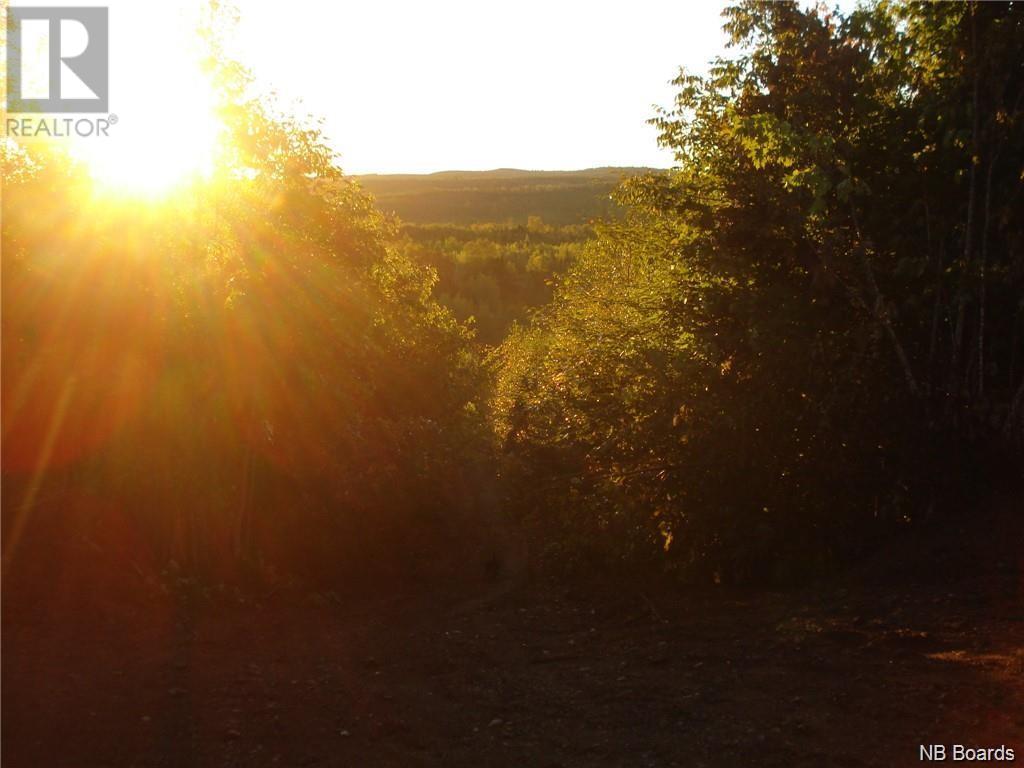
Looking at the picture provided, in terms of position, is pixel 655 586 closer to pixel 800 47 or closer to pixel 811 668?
pixel 811 668

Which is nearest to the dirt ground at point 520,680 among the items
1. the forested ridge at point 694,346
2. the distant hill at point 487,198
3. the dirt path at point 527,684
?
the dirt path at point 527,684

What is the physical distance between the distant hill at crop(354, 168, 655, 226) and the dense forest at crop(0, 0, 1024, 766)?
78640 mm

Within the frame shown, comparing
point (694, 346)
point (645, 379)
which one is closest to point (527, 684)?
point (645, 379)

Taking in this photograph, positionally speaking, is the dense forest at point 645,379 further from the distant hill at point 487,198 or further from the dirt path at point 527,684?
the distant hill at point 487,198

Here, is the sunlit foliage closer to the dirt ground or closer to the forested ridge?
the forested ridge

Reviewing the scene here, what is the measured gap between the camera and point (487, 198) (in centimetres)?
11075

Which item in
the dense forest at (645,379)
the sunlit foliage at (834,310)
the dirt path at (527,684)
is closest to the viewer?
the dirt path at (527,684)

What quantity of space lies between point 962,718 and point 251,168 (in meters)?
9.25

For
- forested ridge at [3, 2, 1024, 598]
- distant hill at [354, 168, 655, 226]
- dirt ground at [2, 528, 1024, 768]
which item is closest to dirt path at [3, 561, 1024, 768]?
dirt ground at [2, 528, 1024, 768]

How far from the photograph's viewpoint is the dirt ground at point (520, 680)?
575 centimetres

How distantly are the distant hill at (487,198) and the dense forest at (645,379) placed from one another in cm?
7864

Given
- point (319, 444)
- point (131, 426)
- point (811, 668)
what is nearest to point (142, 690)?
point (131, 426)

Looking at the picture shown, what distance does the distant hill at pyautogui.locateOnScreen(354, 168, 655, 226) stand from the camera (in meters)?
100

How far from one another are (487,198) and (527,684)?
10628 centimetres
